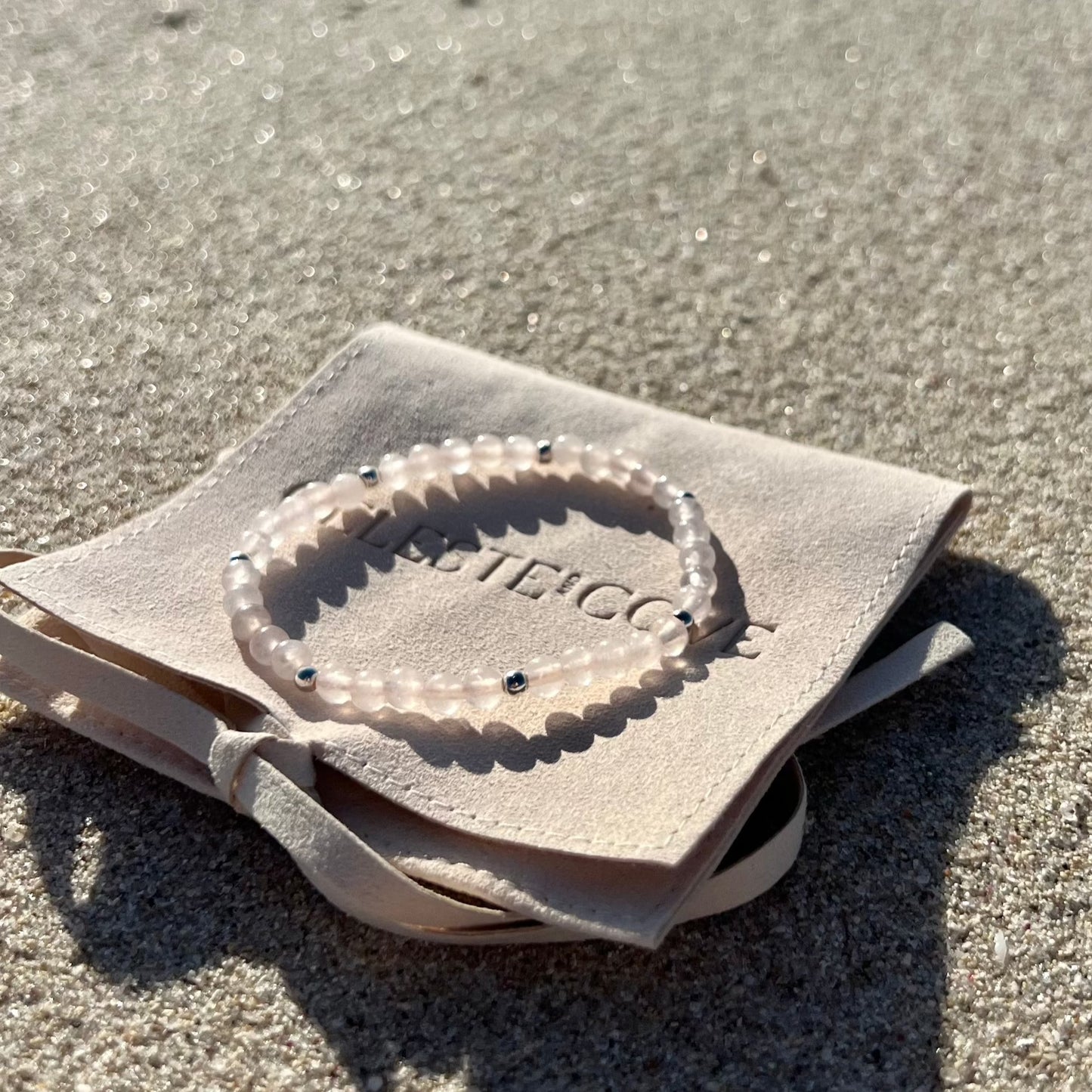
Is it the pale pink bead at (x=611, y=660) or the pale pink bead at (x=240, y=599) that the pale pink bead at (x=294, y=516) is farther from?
the pale pink bead at (x=611, y=660)

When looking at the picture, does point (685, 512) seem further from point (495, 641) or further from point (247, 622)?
point (247, 622)

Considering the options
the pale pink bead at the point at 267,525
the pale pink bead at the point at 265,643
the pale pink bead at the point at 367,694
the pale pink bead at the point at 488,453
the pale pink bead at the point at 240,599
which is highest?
the pale pink bead at the point at 240,599

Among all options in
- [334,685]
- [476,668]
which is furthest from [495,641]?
[334,685]

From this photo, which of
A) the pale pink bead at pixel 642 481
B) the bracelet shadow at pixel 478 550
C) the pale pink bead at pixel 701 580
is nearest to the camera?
the bracelet shadow at pixel 478 550

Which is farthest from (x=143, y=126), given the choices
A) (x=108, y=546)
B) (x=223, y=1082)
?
(x=223, y=1082)

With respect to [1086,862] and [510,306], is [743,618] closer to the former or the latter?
[1086,862]

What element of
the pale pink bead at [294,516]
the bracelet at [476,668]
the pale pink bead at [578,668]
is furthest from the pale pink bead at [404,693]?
the pale pink bead at [294,516]

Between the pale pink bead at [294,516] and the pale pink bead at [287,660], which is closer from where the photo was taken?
the pale pink bead at [287,660]
